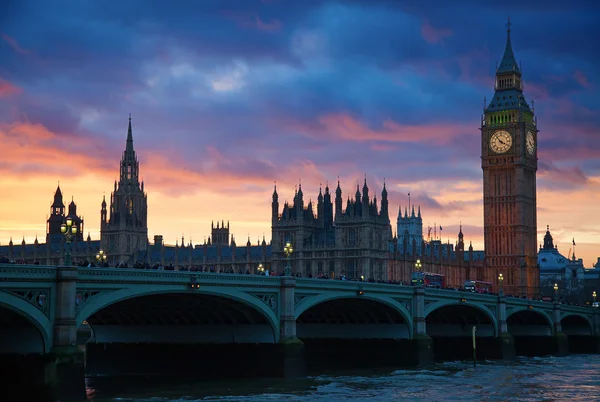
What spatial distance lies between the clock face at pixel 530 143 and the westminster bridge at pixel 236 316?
65152 mm

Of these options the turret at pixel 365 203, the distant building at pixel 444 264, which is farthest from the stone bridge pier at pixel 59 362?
the distant building at pixel 444 264

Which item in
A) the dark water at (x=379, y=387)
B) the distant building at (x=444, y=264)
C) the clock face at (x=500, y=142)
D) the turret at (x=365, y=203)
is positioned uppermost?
the clock face at (x=500, y=142)

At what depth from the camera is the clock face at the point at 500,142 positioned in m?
181

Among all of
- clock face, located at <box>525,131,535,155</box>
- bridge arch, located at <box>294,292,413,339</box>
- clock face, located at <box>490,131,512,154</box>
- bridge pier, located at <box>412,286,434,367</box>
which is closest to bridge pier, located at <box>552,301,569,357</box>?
bridge pier, located at <box>412,286,434,367</box>

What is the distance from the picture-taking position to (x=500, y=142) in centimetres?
18162

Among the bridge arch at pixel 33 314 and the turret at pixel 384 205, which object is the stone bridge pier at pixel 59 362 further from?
the turret at pixel 384 205

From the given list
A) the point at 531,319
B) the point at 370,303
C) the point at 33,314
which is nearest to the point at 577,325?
the point at 531,319

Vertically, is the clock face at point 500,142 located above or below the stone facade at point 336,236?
above

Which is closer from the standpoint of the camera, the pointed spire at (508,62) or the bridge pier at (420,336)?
the bridge pier at (420,336)

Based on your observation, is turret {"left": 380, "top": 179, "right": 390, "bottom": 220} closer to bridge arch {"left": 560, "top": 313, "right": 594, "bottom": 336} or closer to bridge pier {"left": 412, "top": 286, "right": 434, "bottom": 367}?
bridge arch {"left": 560, "top": 313, "right": 594, "bottom": 336}

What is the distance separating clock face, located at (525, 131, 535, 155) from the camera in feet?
595

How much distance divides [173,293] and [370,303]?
26767 mm

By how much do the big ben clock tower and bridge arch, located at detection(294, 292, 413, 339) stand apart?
295 ft

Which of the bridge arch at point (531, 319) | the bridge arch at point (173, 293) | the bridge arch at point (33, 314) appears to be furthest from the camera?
the bridge arch at point (531, 319)
